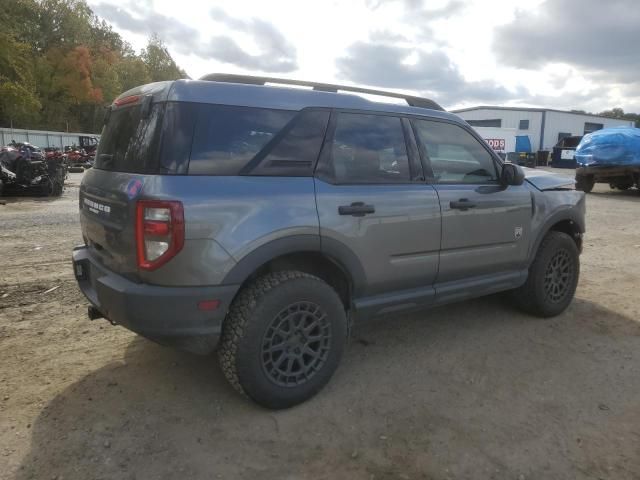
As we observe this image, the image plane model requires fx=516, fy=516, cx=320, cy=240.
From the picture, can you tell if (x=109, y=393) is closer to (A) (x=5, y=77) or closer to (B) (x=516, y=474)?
(B) (x=516, y=474)

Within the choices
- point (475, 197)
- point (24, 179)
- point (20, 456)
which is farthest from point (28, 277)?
point (24, 179)

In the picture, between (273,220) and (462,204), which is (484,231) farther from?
(273,220)

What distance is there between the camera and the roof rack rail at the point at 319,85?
124 inches

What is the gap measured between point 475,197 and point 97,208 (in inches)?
105

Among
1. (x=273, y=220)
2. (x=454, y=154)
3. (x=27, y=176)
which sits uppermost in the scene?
(x=454, y=154)

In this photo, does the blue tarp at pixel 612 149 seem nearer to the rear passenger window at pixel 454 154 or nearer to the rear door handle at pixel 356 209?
the rear passenger window at pixel 454 154

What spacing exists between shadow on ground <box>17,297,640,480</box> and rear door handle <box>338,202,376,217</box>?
3.79 feet

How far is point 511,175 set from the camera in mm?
4125

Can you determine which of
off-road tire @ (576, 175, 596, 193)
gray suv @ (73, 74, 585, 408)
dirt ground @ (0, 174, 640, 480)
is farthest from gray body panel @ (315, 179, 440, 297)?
off-road tire @ (576, 175, 596, 193)

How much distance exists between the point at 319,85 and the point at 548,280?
2782 millimetres

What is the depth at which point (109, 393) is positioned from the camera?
3238mm

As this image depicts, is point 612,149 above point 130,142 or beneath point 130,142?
above

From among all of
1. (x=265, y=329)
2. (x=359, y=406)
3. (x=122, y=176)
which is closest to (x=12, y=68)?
(x=122, y=176)

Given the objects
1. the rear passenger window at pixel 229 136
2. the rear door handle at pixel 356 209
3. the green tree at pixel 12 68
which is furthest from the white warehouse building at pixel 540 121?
the rear passenger window at pixel 229 136
